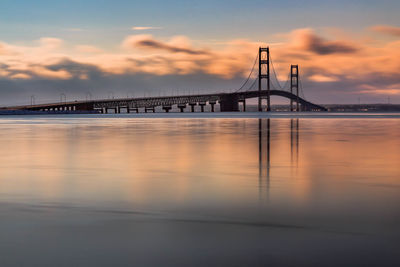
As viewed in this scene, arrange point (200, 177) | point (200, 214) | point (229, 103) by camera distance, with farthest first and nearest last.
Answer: point (229, 103) < point (200, 177) < point (200, 214)

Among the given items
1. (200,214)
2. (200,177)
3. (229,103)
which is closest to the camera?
(200,214)

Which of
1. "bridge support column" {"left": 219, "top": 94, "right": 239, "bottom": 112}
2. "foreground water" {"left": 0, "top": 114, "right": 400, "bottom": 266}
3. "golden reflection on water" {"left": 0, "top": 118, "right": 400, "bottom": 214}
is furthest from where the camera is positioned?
"bridge support column" {"left": 219, "top": 94, "right": 239, "bottom": 112}

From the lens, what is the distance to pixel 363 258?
14.1 feet

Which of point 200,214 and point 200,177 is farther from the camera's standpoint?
point 200,177

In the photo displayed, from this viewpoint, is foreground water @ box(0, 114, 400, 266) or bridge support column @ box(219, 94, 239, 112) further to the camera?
bridge support column @ box(219, 94, 239, 112)

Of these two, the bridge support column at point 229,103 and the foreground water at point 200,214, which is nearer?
the foreground water at point 200,214

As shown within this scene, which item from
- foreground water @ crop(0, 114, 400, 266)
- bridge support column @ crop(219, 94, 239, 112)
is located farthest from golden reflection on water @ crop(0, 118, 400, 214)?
bridge support column @ crop(219, 94, 239, 112)

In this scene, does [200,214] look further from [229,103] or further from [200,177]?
[229,103]

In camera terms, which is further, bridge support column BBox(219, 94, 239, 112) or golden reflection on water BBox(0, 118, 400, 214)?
bridge support column BBox(219, 94, 239, 112)

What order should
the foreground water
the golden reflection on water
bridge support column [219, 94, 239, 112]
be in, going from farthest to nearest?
bridge support column [219, 94, 239, 112], the golden reflection on water, the foreground water

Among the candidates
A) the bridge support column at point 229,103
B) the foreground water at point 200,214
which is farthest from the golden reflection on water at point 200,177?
the bridge support column at point 229,103

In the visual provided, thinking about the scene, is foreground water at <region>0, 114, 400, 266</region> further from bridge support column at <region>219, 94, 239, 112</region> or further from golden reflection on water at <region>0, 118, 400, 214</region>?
bridge support column at <region>219, 94, 239, 112</region>

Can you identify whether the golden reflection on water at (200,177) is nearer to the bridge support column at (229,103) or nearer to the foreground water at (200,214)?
the foreground water at (200,214)

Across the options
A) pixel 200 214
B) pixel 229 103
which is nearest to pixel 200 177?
pixel 200 214
